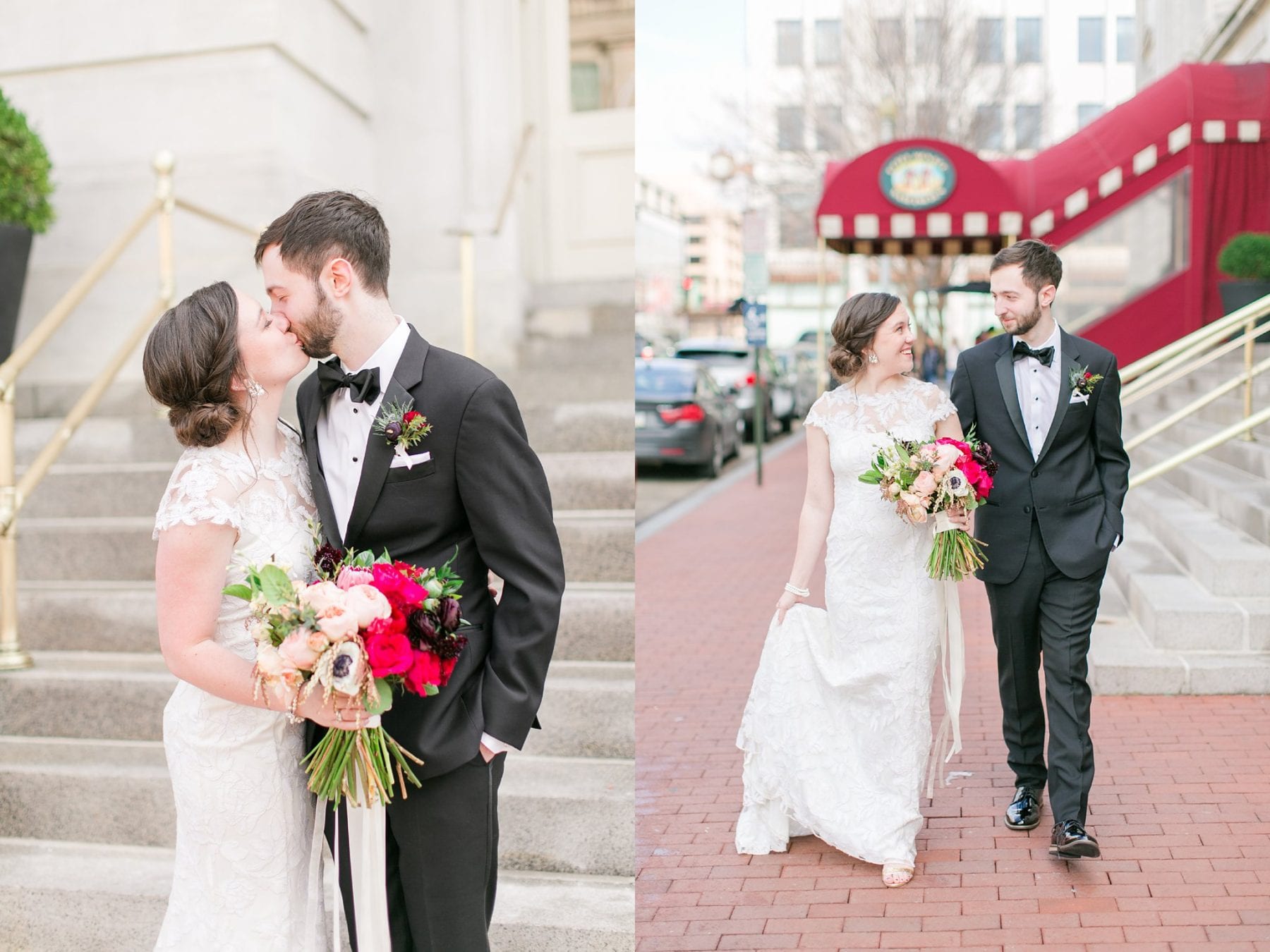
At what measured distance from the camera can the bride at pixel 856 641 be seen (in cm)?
453

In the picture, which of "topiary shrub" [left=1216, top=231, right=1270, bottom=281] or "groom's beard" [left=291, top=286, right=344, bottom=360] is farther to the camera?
"topiary shrub" [left=1216, top=231, right=1270, bottom=281]

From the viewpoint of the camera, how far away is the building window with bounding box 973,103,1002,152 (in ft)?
98.5

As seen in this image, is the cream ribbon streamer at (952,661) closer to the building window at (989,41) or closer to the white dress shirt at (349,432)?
the white dress shirt at (349,432)

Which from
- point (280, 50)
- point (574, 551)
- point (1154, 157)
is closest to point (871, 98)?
point (1154, 157)

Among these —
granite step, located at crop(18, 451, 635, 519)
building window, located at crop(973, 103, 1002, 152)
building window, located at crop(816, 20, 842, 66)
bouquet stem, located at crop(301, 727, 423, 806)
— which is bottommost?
granite step, located at crop(18, 451, 635, 519)

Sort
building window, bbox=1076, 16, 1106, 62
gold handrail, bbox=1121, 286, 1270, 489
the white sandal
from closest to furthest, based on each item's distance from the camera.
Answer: the white sandal → gold handrail, bbox=1121, 286, 1270, 489 → building window, bbox=1076, 16, 1106, 62

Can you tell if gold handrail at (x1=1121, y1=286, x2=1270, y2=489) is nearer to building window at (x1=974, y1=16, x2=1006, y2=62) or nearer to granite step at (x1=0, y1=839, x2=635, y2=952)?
granite step at (x1=0, y1=839, x2=635, y2=952)

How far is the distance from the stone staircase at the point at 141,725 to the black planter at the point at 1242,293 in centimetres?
962

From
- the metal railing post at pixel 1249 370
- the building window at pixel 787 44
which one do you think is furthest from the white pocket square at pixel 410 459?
the building window at pixel 787 44

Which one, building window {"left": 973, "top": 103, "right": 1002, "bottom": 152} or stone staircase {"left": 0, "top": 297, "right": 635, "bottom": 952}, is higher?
building window {"left": 973, "top": 103, "right": 1002, "bottom": 152}

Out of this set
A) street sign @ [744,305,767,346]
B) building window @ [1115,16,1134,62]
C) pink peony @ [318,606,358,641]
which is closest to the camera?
pink peony @ [318,606,358,641]

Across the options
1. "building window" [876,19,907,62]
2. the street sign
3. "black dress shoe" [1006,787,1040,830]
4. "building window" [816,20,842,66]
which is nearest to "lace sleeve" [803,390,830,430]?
"black dress shoe" [1006,787,1040,830]

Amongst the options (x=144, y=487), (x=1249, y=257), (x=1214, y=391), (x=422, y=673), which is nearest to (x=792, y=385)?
(x=1249, y=257)

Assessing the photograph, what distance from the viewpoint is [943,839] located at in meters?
4.68
